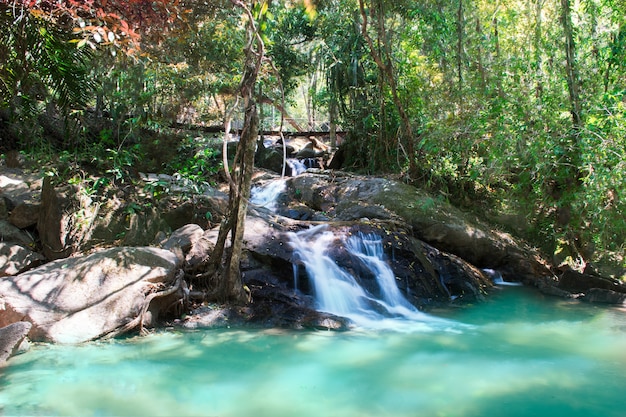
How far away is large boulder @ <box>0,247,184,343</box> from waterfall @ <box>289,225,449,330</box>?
2.22 meters

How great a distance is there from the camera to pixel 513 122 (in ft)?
27.0

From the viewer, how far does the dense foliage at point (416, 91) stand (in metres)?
5.73

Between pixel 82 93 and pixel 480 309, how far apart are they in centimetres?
689

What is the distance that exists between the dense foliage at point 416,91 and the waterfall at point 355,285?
8.24ft

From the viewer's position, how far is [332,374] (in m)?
4.90

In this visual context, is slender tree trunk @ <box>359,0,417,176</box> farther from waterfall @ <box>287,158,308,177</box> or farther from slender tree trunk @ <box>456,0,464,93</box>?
waterfall @ <box>287,158,308,177</box>

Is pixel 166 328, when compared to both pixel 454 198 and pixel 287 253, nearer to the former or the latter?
pixel 287 253

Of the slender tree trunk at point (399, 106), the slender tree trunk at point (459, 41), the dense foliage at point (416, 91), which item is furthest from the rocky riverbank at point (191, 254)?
the slender tree trunk at point (459, 41)

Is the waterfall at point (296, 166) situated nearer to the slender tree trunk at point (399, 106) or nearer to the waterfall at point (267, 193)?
the waterfall at point (267, 193)

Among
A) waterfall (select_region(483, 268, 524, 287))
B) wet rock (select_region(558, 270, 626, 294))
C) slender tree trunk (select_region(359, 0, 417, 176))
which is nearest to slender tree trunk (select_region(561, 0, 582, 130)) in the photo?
wet rock (select_region(558, 270, 626, 294))

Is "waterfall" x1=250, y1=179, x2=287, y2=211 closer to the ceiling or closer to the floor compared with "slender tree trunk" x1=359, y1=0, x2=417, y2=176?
closer to the floor

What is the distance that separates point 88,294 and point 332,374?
3.31 m

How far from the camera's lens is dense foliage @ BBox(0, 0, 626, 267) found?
5734mm

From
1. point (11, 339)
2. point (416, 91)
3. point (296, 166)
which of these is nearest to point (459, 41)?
point (416, 91)
